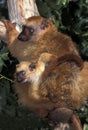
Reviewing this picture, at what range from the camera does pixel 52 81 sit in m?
4.16

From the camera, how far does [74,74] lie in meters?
4.24

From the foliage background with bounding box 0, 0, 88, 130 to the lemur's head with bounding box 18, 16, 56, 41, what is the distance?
0.85 ft

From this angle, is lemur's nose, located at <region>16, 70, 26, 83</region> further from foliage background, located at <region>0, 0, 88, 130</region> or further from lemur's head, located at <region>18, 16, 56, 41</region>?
foliage background, located at <region>0, 0, 88, 130</region>

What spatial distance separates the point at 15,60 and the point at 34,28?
638mm

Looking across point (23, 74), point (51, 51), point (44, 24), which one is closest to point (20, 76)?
point (23, 74)

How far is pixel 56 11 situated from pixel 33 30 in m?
0.62

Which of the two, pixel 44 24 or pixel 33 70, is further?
pixel 44 24

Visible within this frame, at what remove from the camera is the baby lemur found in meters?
4.16

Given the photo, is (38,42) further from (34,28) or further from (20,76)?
(20,76)

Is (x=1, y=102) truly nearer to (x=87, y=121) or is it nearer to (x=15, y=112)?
(x=15, y=112)

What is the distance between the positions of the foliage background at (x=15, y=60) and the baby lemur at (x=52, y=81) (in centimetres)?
54

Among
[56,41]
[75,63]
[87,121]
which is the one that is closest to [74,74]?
[75,63]

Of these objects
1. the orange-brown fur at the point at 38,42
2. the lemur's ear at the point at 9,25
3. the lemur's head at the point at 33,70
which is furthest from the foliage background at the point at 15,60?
the lemur's head at the point at 33,70

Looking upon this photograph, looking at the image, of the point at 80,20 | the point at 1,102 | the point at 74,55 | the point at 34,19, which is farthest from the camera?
the point at 80,20
